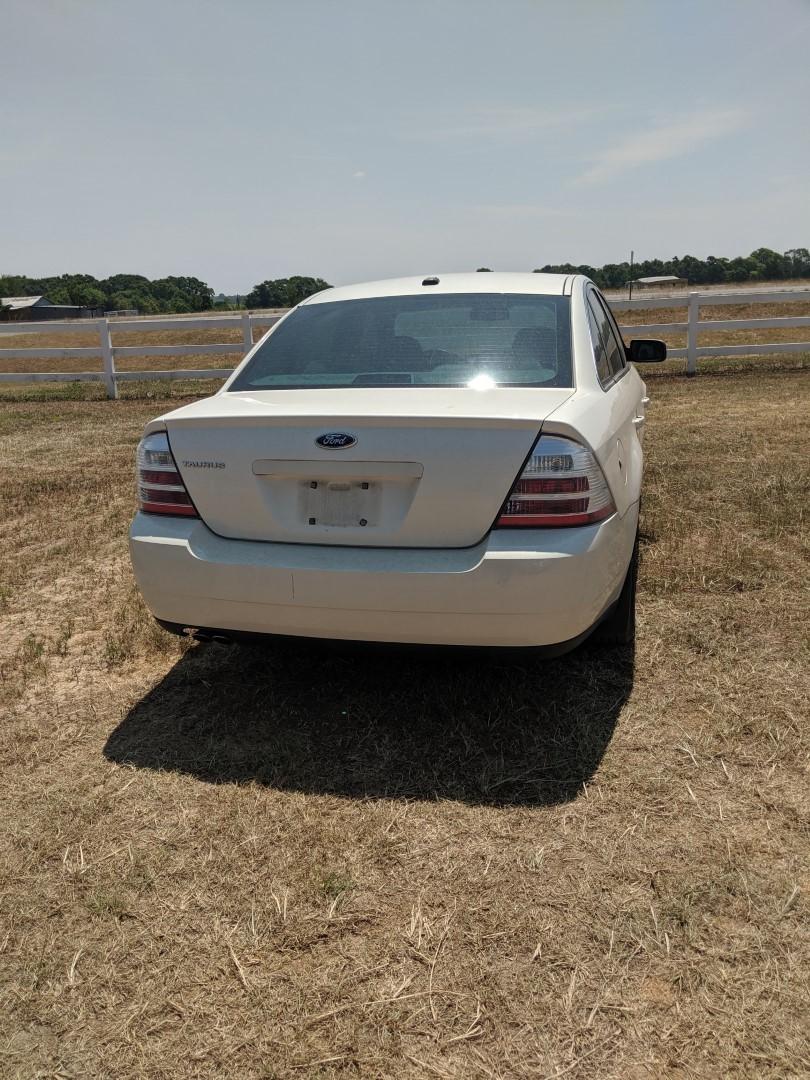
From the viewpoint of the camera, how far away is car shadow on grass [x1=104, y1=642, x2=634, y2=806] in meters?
2.87

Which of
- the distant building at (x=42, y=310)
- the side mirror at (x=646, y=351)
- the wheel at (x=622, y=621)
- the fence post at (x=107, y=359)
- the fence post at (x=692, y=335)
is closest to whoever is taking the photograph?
the wheel at (x=622, y=621)

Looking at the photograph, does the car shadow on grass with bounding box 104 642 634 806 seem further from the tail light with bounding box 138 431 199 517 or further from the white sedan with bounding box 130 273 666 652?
the tail light with bounding box 138 431 199 517

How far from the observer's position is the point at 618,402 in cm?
353

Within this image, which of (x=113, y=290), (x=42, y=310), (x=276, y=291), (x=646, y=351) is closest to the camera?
(x=646, y=351)

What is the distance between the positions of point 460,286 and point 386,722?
6.31 ft

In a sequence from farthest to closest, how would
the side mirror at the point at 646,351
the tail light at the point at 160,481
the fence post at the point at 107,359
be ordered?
the fence post at the point at 107,359
the side mirror at the point at 646,351
the tail light at the point at 160,481

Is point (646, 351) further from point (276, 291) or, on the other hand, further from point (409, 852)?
point (276, 291)

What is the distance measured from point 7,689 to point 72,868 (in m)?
1.37

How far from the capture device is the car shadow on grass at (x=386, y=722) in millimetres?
2867

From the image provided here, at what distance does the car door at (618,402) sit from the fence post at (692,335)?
1035 cm

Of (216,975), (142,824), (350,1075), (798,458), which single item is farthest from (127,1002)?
(798,458)

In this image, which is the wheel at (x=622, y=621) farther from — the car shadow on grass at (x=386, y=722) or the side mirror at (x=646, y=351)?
the side mirror at (x=646, y=351)

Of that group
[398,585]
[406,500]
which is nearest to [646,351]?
[406,500]

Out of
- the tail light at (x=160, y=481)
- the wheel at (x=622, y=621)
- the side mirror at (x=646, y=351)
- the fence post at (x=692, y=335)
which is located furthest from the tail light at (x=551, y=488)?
the fence post at (x=692, y=335)
